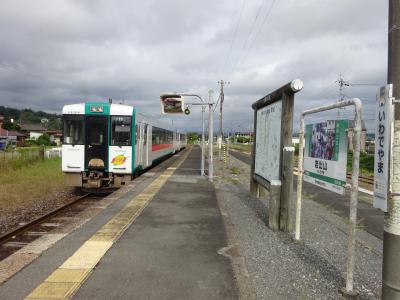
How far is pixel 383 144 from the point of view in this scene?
3.29m

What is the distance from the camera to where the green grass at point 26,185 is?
12.2 metres

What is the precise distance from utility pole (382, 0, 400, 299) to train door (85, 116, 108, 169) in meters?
11.0

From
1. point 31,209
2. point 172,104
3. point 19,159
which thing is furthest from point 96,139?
point 19,159

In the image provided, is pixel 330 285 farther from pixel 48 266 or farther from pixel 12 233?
pixel 12 233

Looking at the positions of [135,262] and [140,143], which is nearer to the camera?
[135,262]

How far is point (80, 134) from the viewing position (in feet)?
43.4

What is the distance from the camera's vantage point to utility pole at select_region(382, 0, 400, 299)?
10.5 ft

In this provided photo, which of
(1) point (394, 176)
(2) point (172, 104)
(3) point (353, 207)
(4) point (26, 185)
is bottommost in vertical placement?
(4) point (26, 185)

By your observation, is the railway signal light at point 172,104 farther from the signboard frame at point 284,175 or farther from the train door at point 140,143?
the signboard frame at point 284,175

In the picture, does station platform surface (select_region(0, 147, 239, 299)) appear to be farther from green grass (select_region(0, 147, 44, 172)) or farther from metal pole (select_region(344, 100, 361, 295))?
green grass (select_region(0, 147, 44, 172))

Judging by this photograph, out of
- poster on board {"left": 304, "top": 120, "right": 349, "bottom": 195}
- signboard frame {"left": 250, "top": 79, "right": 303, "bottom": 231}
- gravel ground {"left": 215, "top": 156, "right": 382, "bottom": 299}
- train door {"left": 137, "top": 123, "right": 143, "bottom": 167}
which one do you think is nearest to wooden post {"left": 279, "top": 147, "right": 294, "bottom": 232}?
signboard frame {"left": 250, "top": 79, "right": 303, "bottom": 231}

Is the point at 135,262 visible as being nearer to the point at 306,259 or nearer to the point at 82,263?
the point at 82,263

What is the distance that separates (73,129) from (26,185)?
12.5ft

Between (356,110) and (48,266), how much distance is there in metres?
4.07
